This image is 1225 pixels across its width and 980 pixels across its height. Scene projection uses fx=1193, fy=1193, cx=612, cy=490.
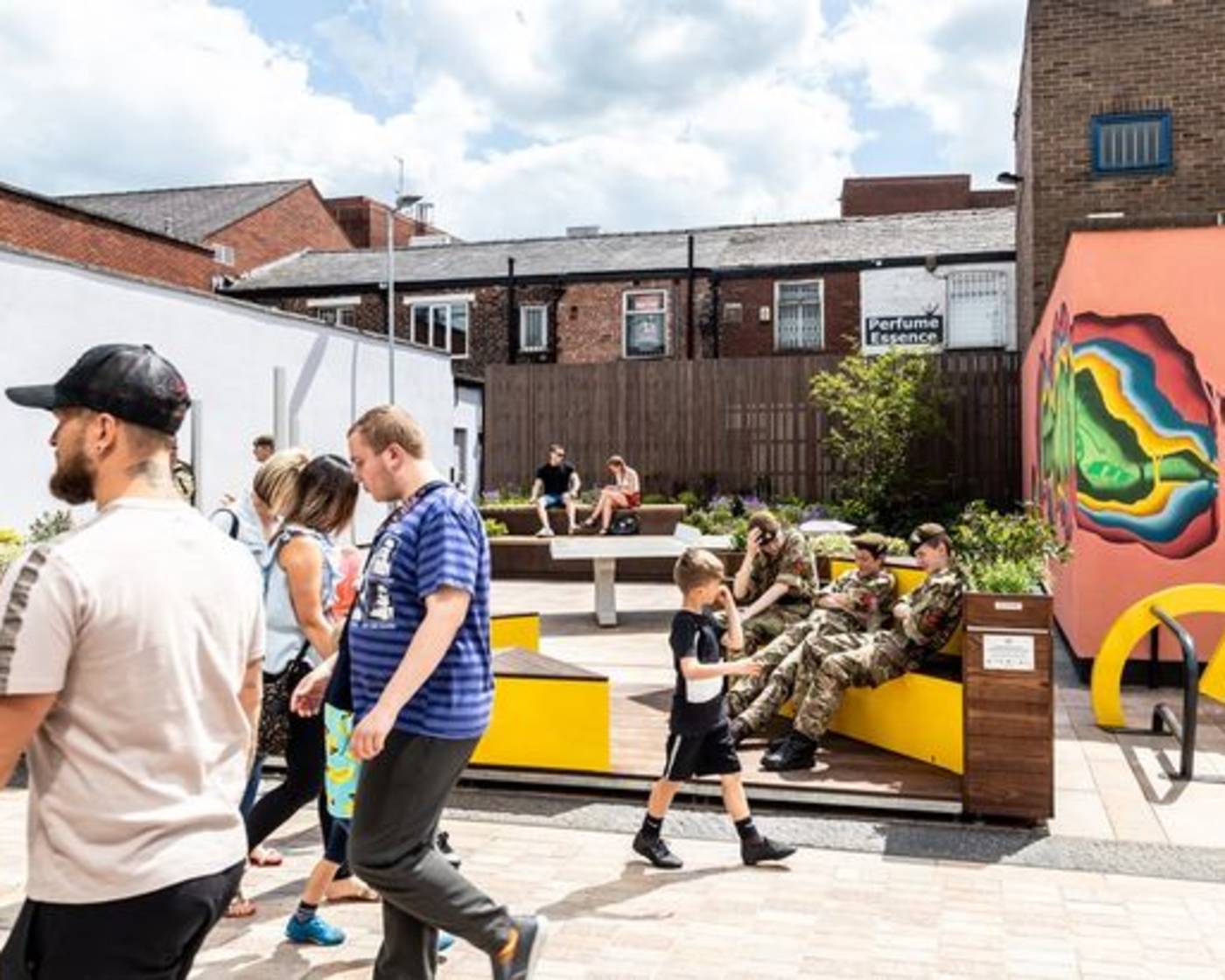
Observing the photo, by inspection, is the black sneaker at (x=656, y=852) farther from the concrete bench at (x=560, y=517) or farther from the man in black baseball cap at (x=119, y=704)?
the concrete bench at (x=560, y=517)

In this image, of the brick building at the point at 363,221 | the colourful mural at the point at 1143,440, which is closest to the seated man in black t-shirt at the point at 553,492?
the colourful mural at the point at 1143,440

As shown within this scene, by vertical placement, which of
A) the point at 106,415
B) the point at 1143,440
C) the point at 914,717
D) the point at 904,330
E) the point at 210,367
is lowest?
the point at 914,717

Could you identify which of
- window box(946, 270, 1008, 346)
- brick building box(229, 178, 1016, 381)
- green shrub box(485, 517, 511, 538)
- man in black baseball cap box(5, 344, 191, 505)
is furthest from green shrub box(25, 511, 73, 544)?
window box(946, 270, 1008, 346)

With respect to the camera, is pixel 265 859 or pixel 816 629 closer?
pixel 265 859

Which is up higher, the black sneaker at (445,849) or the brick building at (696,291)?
the brick building at (696,291)

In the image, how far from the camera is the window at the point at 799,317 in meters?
29.2

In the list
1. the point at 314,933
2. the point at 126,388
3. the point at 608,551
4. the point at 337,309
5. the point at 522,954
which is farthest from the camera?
the point at 337,309

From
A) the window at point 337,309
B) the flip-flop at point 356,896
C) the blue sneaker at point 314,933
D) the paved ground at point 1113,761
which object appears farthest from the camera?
the window at point 337,309

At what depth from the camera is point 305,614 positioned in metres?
4.29

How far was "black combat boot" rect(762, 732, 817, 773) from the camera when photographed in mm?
6258

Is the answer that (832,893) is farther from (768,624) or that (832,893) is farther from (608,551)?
(608,551)

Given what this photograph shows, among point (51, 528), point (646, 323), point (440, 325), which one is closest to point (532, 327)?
point (440, 325)

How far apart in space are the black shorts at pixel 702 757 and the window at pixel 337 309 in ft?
94.0

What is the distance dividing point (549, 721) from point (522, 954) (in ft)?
9.22
